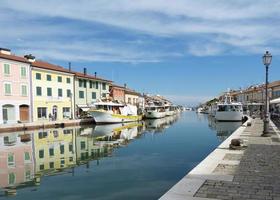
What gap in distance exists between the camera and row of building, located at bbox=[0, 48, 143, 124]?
46688mm

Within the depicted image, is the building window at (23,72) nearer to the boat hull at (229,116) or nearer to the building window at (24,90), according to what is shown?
the building window at (24,90)

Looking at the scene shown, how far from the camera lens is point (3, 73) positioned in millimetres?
45781

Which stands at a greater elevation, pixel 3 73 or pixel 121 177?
pixel 3 73

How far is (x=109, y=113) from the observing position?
5622 cm

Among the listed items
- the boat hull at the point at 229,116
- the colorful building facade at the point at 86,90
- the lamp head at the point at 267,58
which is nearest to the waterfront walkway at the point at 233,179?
the lamp head at the point at 267,58

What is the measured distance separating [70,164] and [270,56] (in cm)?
1339

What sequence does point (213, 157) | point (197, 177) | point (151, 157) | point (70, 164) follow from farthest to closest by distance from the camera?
point (151, 157), point (70, 164), point (213, 157), point (197, 177)

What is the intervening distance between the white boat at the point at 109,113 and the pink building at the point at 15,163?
1028 inches

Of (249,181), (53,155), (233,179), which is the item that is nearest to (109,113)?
(53,155)

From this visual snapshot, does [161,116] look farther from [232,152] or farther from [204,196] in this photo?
[204,196]

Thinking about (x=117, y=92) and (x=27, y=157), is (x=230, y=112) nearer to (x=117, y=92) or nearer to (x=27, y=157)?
(x=117, y=92)

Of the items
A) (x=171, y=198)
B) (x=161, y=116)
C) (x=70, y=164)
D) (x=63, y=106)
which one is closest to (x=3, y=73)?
(x=63, y=106)

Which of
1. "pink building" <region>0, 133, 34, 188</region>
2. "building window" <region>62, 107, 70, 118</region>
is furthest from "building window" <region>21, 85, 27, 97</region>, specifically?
"pink building" <region>0, 133, 34, 188</region>

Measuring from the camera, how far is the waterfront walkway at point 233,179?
816 cm
